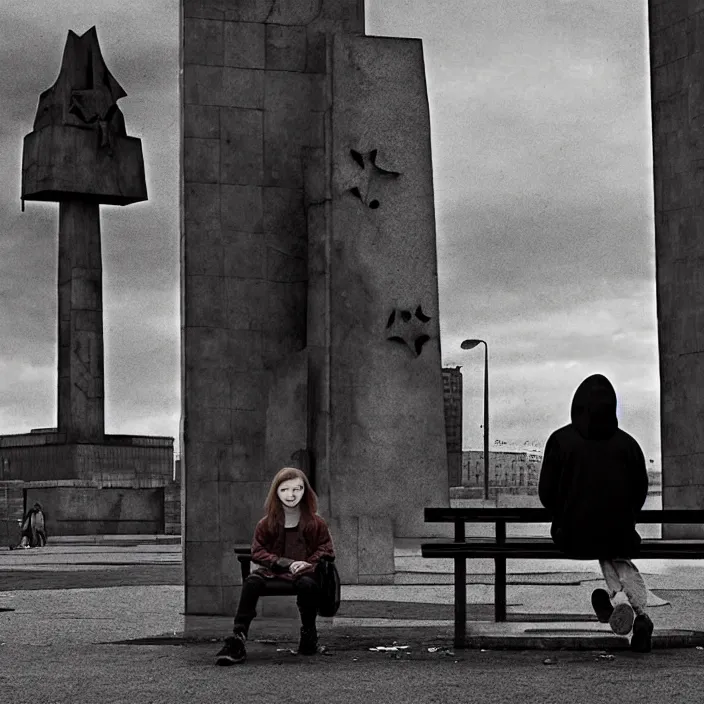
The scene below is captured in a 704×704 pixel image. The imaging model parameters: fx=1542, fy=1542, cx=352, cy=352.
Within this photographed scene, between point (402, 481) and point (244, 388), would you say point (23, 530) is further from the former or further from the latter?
point (244, 388)

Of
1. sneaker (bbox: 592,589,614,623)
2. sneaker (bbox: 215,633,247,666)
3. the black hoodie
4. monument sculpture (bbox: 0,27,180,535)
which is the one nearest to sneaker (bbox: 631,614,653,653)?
sneaker (bbox: 592,589,614,623)

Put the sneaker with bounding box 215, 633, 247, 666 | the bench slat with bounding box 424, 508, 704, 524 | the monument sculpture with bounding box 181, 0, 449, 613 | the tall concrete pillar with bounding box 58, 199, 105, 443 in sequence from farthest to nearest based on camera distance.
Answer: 1. the tall concrete pillar with bounding box 58, 199, 105, 443
2. the monument sculpture with bounding box 181, 0, 449, 613
3. the bench slat with bounding box 424, 508, 704, 524
4. the sneaker with bounding box 215, 633, 247, 666

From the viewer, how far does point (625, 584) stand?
9.05 metres

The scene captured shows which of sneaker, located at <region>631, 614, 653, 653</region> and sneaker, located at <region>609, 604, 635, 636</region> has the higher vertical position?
sneaker, located at <region>609, 604, 635, 636</region>

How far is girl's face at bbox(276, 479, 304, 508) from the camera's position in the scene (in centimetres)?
898

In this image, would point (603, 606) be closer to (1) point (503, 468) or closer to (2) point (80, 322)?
(2) point (80, 322)

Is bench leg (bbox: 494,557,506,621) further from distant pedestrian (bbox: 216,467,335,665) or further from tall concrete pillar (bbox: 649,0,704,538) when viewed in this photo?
tall concrete pillar (bbox: 649,0,704,538)

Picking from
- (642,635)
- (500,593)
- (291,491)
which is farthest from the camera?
(500,593)

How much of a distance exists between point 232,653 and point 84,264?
33.2 meters

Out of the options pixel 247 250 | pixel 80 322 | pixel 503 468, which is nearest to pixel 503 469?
pixel 503 468

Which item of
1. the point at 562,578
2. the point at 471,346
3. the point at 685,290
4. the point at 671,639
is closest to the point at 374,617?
the point at 671,639

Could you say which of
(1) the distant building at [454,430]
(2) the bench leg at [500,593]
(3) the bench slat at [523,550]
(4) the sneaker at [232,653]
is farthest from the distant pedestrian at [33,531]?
(4) the sneaker at [232,653]

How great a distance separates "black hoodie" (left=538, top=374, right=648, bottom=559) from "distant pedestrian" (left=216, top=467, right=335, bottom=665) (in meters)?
1.40

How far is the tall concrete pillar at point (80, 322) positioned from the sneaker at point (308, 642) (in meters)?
32.4
